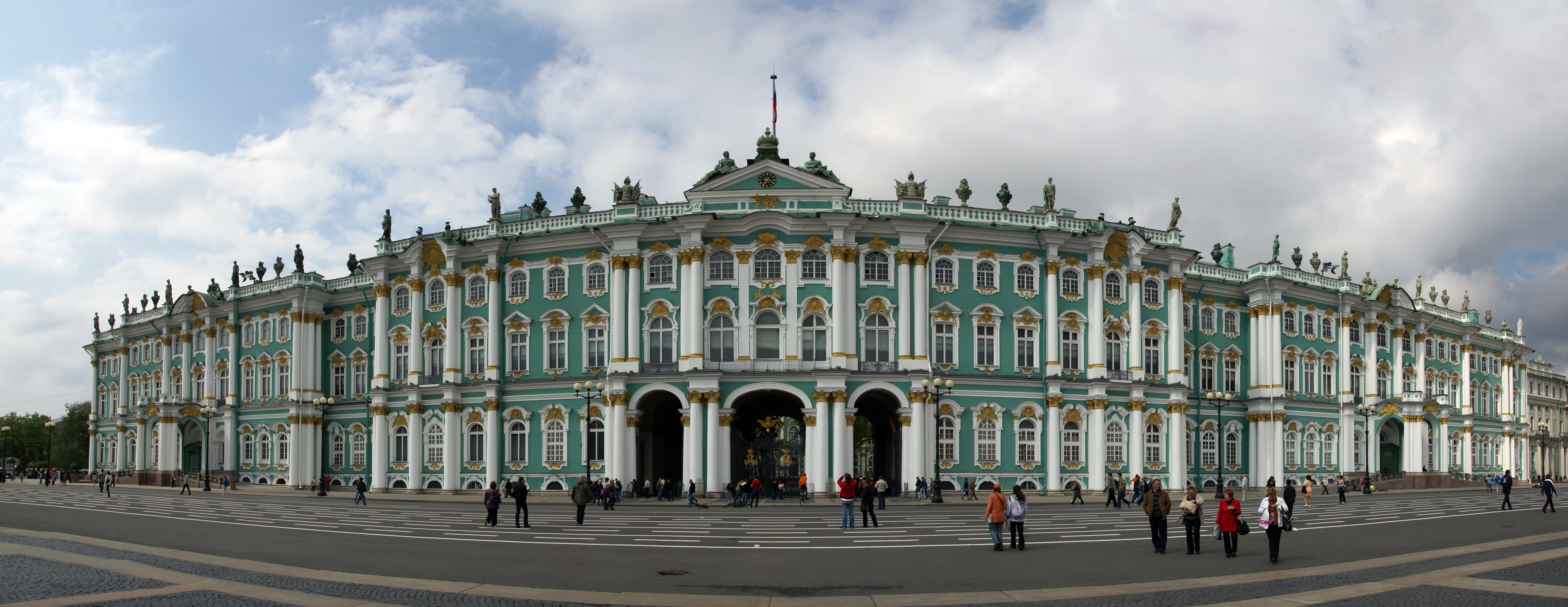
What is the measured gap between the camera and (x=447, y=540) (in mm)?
26359

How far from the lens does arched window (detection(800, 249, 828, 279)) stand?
52.8 m

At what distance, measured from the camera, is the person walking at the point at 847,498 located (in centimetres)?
2916

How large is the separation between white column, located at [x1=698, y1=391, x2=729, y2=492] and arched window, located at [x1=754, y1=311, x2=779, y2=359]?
3.15m

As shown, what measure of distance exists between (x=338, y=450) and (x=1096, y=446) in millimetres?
45806

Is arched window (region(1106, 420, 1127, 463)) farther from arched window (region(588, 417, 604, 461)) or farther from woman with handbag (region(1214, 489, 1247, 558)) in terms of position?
woman with handbag (region(1214, 489, 1247, 558))

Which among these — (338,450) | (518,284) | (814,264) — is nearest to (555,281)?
(518,284)

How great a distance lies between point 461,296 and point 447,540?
34.1m

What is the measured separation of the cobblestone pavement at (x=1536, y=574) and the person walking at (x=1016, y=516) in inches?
326

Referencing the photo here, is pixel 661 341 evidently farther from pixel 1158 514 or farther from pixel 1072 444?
pixel 1158 514

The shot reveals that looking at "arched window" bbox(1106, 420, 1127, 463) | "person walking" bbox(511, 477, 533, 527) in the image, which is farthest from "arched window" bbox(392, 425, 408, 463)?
"arched window" bbox(1106, 420, 1127, 463)

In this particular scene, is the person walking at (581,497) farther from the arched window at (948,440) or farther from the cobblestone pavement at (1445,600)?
the arched window at (948,440)

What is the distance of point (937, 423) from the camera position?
4453cm

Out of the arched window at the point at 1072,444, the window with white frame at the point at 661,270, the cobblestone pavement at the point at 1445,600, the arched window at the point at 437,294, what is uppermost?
the window with white frame at the point at 661,270

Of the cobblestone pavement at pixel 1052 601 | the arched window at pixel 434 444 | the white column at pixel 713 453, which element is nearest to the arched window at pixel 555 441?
the arched window at pixel 434 444
